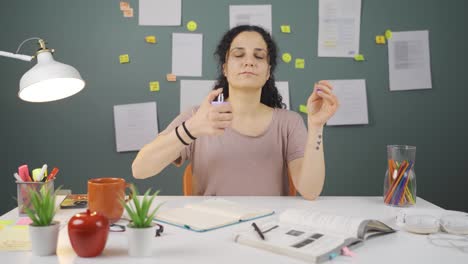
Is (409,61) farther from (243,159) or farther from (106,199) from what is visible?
(106,199)

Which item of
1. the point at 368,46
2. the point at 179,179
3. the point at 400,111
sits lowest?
the point at 179,179

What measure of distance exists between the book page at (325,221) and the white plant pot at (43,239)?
22.1 inches

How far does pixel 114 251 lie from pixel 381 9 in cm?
234

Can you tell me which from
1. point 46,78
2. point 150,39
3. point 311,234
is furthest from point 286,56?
point 311,234

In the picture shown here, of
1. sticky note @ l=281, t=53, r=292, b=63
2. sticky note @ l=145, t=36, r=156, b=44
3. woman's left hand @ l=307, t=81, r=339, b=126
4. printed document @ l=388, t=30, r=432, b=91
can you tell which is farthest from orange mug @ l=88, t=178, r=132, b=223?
printed document @ l=388, t=30, r=432, b=91

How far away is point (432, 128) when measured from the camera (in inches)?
112

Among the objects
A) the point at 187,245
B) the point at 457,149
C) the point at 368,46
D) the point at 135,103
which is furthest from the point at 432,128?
the point at 187,245

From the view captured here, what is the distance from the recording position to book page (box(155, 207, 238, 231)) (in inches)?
47.0

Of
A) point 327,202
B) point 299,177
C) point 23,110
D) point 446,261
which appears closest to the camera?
point 446,261

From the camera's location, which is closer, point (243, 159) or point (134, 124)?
point (243, 159)

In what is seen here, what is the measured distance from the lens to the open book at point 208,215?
120 centimetres

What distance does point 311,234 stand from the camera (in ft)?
3.56

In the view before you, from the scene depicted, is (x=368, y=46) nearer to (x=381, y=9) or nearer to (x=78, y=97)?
(x=381, y=9)

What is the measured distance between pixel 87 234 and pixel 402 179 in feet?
3.25
